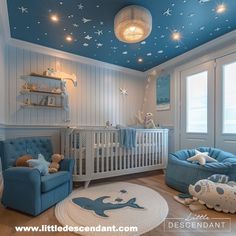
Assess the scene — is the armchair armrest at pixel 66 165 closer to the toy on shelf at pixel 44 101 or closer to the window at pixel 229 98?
the toy on shelf at pixel 44 101

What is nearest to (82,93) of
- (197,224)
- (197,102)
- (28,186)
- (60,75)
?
(60,75)

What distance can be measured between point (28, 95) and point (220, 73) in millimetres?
3421

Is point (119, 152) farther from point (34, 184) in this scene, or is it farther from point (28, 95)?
point (28, 95)

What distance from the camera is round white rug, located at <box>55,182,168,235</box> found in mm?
1768

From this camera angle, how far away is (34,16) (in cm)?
240

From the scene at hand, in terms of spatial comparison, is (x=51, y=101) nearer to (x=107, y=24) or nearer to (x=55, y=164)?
(x=55, y=164)

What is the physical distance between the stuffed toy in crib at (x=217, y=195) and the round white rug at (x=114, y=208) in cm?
46

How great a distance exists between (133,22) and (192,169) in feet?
Result: 7.14

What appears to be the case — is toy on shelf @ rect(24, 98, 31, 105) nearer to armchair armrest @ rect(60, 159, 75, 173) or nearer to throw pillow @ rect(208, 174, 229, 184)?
armchair armrest @ rect(60, 159, 75, 173)

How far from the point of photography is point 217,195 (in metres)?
2.01

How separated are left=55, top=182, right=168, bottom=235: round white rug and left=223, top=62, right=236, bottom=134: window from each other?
1.64m

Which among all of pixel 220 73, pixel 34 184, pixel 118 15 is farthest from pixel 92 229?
pixel 220 73

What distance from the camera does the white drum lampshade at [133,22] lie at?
213 cm

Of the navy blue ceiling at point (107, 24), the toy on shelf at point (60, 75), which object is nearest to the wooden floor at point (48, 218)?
the toy on shelf at point (60, 75)
